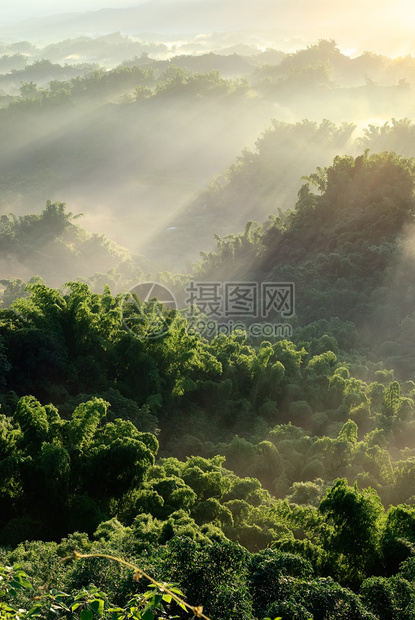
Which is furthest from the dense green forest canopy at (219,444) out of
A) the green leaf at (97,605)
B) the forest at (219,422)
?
the green leaf at (97,605)

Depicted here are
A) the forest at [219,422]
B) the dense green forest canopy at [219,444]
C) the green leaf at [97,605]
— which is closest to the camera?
the green leaf at [97,605]

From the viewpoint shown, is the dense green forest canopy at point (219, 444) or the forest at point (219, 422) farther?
the dense green forest canopy at point (219, 444)

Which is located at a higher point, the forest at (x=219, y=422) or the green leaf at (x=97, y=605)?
the green leaf at (x=97, y=605)

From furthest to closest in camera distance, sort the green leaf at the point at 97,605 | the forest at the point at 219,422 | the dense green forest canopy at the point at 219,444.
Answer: the dense green forest canopy at the point at 219,444
the forest at the point at 219,422
the green leaf at the point at 97,605

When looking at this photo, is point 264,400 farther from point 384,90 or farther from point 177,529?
point 384,90

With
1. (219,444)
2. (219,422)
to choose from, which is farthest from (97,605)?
(219,422)

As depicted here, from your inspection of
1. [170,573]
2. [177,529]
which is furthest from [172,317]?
[170,573]

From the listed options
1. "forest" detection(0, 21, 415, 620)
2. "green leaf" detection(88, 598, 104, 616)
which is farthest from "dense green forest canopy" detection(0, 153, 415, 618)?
"green leaf" detection(88, 598, 104, 616)

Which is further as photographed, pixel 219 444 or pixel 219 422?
pixel 219 422

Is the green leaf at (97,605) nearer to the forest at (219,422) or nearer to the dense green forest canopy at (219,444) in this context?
the forest at (219,422)

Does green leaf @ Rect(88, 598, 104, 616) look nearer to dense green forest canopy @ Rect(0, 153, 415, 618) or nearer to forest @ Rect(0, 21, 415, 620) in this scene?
forest @ Rect(0, 21, 415, 620)

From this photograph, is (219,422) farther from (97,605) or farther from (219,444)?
(97,605)

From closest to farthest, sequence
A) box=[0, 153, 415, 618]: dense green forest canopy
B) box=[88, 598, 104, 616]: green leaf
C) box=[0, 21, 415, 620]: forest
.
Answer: box=[88, 598, 104, 616]: green leaf < box=[0, 21, 415, 620]: forest < box=[0, 153, 415, 618]: dense green forest canopy

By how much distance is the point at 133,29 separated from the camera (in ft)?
399
